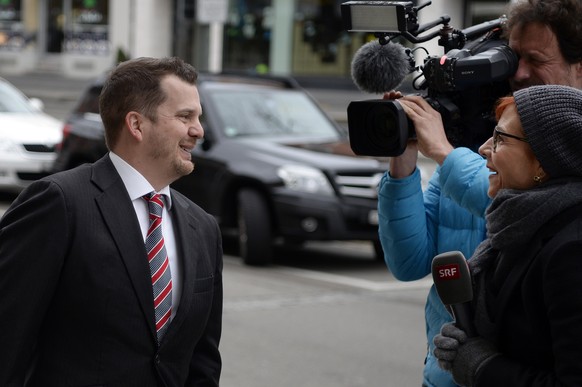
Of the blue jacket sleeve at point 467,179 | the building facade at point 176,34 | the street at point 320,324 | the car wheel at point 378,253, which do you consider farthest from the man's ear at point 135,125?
the building facade at point 176,34

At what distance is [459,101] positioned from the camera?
3012 mm

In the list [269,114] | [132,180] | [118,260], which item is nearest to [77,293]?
[118,260]

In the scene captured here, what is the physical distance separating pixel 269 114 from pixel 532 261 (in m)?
9.36

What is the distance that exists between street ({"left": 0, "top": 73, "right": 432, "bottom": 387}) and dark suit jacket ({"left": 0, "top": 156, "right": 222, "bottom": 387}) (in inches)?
149

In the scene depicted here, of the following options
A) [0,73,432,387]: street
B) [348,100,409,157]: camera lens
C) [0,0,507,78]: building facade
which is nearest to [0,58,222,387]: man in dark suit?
[348,100,409,157]: camera lens

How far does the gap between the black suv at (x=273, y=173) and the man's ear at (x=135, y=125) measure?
7.21 m

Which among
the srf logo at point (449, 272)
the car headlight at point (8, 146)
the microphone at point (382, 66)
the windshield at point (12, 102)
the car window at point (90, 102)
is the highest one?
the microphone at point (382, 66)

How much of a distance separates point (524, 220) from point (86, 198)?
1.08 meters

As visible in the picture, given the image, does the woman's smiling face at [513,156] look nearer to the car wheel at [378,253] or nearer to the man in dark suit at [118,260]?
the man in dark suit at [118,260]

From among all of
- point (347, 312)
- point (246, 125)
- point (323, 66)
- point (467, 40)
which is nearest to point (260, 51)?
point (323, 66)

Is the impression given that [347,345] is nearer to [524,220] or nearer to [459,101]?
[459,101]

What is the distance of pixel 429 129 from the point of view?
2895mm

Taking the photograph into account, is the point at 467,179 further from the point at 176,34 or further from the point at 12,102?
the point at 176,34

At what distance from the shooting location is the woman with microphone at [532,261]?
87.7 inches
